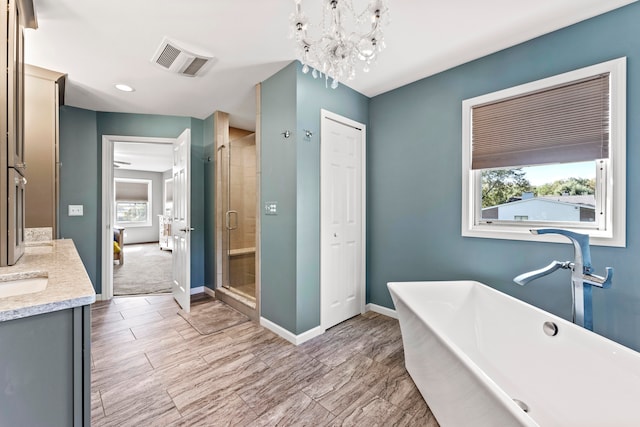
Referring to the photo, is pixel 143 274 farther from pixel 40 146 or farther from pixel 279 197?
pixel 279 197

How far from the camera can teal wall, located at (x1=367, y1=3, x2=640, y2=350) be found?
1718 mm

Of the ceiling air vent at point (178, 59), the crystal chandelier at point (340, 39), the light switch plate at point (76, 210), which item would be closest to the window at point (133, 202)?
the light switch plate at point (76, 210)

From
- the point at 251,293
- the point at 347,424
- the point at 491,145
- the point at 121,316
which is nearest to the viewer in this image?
the point at 347,424

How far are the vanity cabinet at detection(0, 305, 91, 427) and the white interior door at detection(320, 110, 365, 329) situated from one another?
1.93m

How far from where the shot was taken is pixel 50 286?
948 mm

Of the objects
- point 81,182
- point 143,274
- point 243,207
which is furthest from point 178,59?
point 143,274

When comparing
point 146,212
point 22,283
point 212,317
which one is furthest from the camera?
point 146,212

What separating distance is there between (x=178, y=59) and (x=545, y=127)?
2.97m

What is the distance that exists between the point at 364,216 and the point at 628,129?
6.84ft

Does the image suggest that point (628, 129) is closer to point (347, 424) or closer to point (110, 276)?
point (347, 424)

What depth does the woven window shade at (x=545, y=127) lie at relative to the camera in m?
1.82

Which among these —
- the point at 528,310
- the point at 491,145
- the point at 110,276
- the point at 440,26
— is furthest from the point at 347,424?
the point at 110,276

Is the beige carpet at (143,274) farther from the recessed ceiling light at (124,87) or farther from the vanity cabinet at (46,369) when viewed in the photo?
the vanity cabinet at (46,369)

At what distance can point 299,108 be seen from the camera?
7.91 ft
